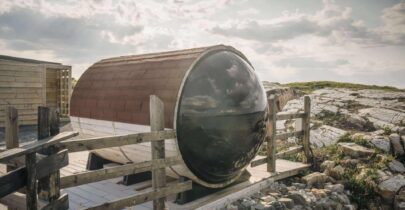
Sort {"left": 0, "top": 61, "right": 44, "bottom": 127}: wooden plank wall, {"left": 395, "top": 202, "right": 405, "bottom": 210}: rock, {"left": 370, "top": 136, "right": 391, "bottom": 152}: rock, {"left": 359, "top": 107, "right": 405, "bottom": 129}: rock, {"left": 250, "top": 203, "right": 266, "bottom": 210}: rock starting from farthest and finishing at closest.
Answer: {"left": 0, "top": 61, "right": 44, "bottom": 127}: wooden plank wall < {"left": 359, "top": 107, "right": 405, "bottom": 129}: rock < {"left": 370, "top": 136, "right": 391, "bottom": 152}: rock < {"left": 395, "top": 202, "right": 405, "bottom": 210}: rock < {"left": 250, "top": 203, "right": 266, "bottom": 210}: rock

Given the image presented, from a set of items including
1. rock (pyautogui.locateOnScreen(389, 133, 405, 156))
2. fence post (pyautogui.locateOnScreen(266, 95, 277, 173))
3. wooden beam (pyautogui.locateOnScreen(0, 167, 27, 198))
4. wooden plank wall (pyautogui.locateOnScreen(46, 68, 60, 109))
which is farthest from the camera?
wooden plank wall (pyautogui.locateOnScreen(46, 68, 60, 109))

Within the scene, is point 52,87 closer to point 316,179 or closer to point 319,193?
point 316,179

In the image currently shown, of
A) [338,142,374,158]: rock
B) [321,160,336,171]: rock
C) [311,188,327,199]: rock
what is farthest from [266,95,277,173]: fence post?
[338,142,374,158]: rock

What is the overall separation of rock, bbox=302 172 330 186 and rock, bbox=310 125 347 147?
223 centimetres

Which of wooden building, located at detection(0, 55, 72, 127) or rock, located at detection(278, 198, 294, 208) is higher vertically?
wooden building, located at detection(0, 55, 72, 127)

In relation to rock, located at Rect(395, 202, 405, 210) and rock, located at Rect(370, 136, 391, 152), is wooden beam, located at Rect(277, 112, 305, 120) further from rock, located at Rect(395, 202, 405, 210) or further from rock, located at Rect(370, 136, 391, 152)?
rock, located at Rect(395, 202, 405, 210)

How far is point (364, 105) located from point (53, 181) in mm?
14061

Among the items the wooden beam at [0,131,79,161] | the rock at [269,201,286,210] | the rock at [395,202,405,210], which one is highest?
the wooden beam at [0,131,79,161]

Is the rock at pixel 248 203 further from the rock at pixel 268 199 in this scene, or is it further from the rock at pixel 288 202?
the rock at pixel 288 202

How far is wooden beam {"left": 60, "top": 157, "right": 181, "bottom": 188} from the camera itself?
13.6ft

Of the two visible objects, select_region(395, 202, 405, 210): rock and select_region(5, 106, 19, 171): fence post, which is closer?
select_region(5, 106, 19, 171): fence post

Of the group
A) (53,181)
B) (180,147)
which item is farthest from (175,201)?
(53,181)

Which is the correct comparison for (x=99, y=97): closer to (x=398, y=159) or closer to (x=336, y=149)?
(x=336, y=149)

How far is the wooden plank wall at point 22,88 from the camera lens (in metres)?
17.8
